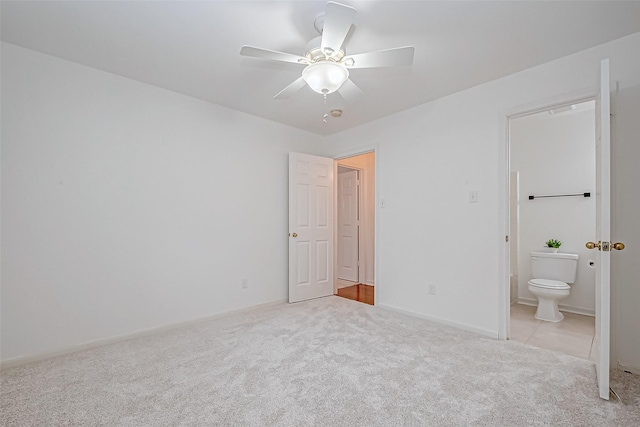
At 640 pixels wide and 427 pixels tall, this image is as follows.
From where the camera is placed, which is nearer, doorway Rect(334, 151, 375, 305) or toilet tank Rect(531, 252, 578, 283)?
toilet tank Rect(531, 252, 578, 283)

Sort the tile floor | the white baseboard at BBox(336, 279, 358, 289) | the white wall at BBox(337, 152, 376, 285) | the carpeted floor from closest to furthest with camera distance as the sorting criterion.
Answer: the carpeted floor
the tile floor
the white baseboard at BBox(336, 279, 358, 289)
the white wall at BBox(337, 152, 376, 285)

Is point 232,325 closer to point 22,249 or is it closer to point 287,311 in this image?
point 287,311

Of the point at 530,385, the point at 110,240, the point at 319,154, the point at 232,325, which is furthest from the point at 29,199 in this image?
the point at 530,385

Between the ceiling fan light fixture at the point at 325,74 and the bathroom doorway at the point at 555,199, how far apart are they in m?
2.64

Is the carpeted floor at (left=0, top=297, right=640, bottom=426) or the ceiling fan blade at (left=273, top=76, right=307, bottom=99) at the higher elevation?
the ceiling fan blade at (left=273, top=76, right=307, bottom=99)

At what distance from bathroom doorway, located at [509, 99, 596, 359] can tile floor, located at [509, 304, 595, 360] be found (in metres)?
0.01

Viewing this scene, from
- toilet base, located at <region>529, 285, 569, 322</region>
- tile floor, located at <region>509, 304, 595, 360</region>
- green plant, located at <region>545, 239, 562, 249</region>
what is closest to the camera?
tile floor, located at <region>509, 304, 595, 360</region>

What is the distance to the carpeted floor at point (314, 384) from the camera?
167 centimetres

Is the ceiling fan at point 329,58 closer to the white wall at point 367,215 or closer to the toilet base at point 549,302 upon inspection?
the toilet base at point 549,302

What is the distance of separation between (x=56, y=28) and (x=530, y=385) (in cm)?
398

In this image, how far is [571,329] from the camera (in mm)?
3100

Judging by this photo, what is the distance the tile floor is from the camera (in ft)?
8.63

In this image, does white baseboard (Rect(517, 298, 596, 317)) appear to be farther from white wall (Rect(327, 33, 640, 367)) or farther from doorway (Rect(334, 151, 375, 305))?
doorway (Rect(334, 151, 375, 305))

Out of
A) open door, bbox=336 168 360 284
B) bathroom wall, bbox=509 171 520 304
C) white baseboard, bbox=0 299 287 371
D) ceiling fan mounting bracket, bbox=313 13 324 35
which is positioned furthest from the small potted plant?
white baseboard, bbox=0 299 287 371
